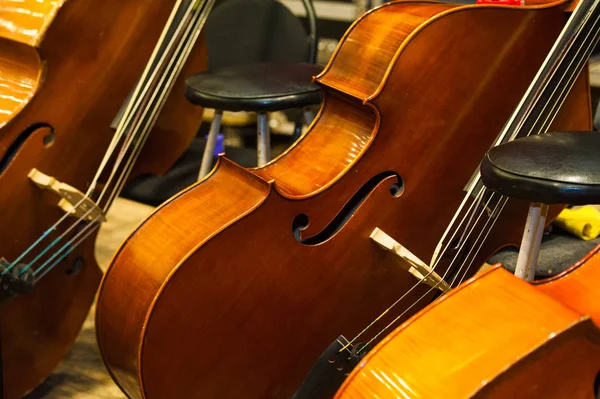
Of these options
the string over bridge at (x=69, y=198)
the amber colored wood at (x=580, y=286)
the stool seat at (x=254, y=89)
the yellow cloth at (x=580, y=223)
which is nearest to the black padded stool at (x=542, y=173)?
the amber colored wood at (x=580, y=286)

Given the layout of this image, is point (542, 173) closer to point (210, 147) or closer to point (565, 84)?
point (565, 84)

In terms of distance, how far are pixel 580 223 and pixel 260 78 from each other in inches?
34.5

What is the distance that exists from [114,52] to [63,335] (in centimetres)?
66

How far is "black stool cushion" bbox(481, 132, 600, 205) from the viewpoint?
2.93 ft

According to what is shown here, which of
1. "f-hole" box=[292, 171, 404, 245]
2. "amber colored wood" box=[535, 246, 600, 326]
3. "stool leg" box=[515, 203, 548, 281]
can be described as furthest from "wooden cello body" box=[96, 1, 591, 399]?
"amber colored wood" box=[535, 246, 600, 326]

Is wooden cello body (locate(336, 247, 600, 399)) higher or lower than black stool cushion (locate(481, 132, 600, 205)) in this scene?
lower

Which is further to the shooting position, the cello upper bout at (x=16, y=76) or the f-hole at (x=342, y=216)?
the cello upper bout at (x=16, y=76)

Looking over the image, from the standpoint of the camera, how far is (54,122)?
1.42 m

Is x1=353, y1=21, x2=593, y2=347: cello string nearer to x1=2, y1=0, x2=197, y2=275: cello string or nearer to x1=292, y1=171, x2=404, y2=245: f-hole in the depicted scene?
x1=292, y1=171, x2=404, y2=245: f-hole

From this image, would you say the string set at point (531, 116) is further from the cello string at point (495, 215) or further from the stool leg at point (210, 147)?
the stool leg at point (210, 147)

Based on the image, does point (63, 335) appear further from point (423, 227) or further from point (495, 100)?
point (495, 100)

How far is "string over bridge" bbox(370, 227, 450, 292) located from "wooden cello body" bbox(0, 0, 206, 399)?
2.22 feet

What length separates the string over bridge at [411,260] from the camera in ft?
3.91

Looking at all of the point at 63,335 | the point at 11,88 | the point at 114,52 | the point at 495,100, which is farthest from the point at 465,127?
the point at 63,335
